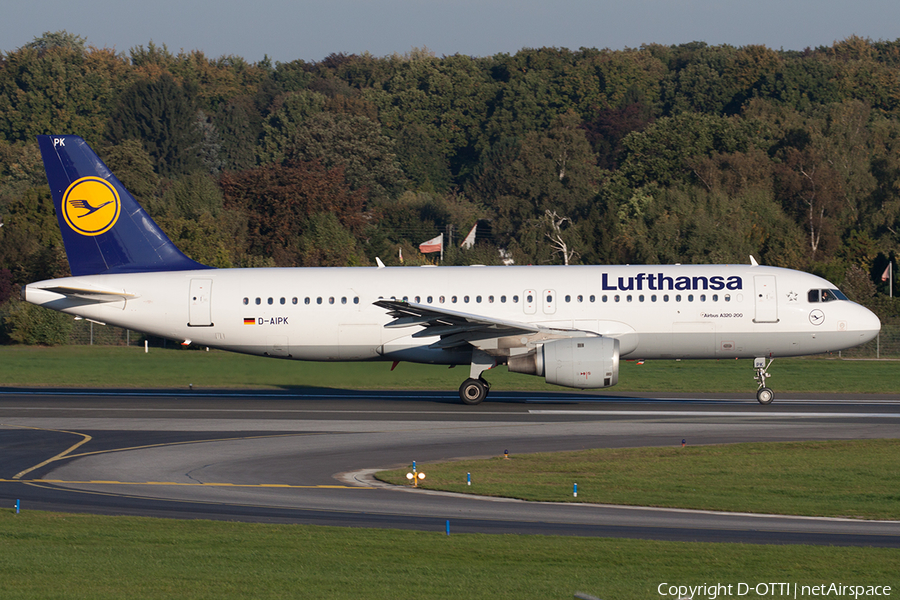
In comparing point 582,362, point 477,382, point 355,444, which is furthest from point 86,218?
point 582,362

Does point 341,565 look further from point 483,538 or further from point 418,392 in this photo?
point 418,392

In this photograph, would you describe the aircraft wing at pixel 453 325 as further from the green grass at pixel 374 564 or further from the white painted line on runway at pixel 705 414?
the green grass at pixel 374 564

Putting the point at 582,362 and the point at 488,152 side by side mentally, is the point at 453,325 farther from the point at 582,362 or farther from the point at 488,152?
the point at 488,152

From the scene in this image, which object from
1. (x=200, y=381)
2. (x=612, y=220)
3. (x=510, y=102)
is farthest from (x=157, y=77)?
(x=200, y=381)

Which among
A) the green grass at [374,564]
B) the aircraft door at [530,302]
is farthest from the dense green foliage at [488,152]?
the green grass at [374,564]

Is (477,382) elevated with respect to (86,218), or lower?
lower

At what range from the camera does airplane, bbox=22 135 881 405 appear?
31562 millimetres

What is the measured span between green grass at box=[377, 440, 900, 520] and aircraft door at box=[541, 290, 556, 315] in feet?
32.6

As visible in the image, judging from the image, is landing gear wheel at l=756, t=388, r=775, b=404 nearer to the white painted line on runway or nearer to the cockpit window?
the white painted line on runway

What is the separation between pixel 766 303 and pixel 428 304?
403 inches

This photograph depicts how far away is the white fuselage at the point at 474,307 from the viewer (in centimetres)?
3162

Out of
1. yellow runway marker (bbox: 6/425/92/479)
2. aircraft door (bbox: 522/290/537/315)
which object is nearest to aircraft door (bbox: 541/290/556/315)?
aircraft door (bbox: 522/290/537/315)

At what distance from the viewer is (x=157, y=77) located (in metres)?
161

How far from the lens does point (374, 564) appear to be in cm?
1227
